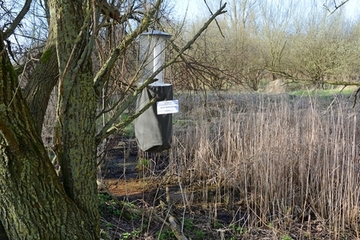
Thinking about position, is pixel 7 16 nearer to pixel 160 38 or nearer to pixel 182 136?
pixel 160 38

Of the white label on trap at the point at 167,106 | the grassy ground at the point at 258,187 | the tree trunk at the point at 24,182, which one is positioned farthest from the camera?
the grassy ground at the point at 258,187

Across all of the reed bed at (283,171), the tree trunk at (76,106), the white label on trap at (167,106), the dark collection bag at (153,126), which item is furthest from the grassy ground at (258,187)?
the tree trunk at (76,106)

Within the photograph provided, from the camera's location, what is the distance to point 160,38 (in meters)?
1.83

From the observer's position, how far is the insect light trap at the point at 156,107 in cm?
180

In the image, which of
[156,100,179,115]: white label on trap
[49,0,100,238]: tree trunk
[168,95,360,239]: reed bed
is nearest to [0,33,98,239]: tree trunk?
[49,0,100,238]: tree trunk

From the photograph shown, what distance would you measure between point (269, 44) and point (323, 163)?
9.47m

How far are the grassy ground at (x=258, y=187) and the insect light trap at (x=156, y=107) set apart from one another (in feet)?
1.00

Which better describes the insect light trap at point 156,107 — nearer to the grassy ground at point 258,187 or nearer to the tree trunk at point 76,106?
the grassy ground at point 258,187

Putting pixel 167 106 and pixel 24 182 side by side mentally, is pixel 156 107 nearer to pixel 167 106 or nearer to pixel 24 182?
pixel 167 106

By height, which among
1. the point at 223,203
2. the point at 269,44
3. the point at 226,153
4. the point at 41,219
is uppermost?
the point at 269,44

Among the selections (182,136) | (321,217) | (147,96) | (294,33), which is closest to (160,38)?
(147,96)

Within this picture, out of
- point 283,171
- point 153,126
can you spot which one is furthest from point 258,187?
point 153,126

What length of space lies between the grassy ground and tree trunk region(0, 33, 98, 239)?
0.89 metres

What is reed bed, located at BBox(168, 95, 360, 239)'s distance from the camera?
7.63 feet
